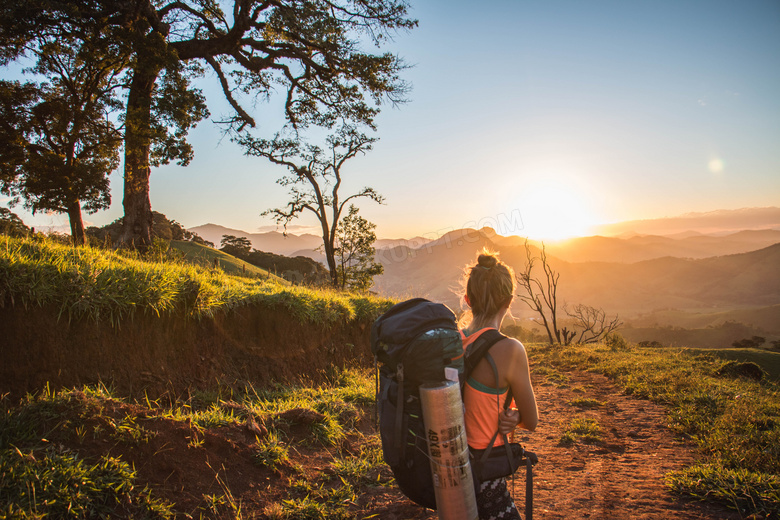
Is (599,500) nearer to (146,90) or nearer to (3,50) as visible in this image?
(146,90)

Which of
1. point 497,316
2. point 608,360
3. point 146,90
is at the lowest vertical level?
point 608,360

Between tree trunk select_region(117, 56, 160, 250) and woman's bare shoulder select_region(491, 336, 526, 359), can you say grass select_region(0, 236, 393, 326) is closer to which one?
woman's bare shoulder select_region(491, 336, 526, 359)

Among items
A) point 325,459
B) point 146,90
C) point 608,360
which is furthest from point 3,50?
point 608,360

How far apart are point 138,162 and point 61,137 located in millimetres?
6940

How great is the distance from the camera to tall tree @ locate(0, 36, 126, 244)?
12852 mm

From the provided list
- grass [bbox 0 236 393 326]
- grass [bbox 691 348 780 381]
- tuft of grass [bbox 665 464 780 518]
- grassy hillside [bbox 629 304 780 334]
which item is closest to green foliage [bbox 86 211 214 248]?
grass [bbox 0 236 393 326]

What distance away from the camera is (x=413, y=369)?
2008mm

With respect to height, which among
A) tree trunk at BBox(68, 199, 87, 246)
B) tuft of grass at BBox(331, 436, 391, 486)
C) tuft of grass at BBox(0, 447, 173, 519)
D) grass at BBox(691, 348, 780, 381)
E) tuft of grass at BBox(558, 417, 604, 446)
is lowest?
grass at BBox(691, 348, 780, 381)

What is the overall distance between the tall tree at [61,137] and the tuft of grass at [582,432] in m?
15.5

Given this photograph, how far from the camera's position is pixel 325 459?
161 inches

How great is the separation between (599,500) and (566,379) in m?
7.44

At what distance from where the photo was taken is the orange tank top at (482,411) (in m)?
2.22

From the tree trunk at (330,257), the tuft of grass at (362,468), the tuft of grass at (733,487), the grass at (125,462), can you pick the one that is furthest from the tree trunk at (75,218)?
the tuft of grass at (733,487)

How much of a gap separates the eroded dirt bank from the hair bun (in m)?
4.44
